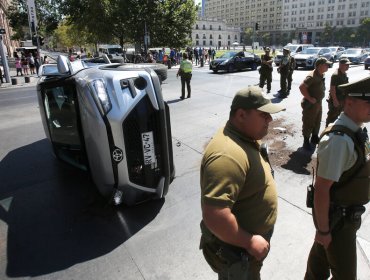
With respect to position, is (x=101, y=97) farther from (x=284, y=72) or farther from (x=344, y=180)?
(x=284, y=72)

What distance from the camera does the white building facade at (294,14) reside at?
123m

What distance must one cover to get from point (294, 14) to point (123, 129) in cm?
15990

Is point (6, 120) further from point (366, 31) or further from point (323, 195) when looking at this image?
point (366, 31)

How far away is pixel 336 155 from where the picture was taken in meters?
1.78

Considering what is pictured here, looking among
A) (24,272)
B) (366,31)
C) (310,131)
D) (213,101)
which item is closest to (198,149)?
(310,131)

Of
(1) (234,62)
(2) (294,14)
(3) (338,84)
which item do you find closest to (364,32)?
Answer: (2) (294,14)

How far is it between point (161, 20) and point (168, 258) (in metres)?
33.6

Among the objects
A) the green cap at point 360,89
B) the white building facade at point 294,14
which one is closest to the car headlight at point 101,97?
the green cap at point 360,89

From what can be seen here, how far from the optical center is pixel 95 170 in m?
3.53

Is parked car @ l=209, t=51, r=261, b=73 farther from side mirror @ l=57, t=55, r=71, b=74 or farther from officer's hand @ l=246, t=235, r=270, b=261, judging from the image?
officer's hand @ l=246, t=235, r=270, b=261

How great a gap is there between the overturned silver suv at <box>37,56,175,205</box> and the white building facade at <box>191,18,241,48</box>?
138 metres

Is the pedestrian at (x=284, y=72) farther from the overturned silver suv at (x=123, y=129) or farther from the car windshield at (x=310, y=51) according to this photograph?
the car windshield at (x=310, y=51)

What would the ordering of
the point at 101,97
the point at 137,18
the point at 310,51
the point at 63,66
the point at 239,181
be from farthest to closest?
the point at 137,18 < the point at 310,51 < the point at 63,66 < the point at 101,97 < the point at 239,181

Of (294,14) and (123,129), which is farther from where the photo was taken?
(294,14)
